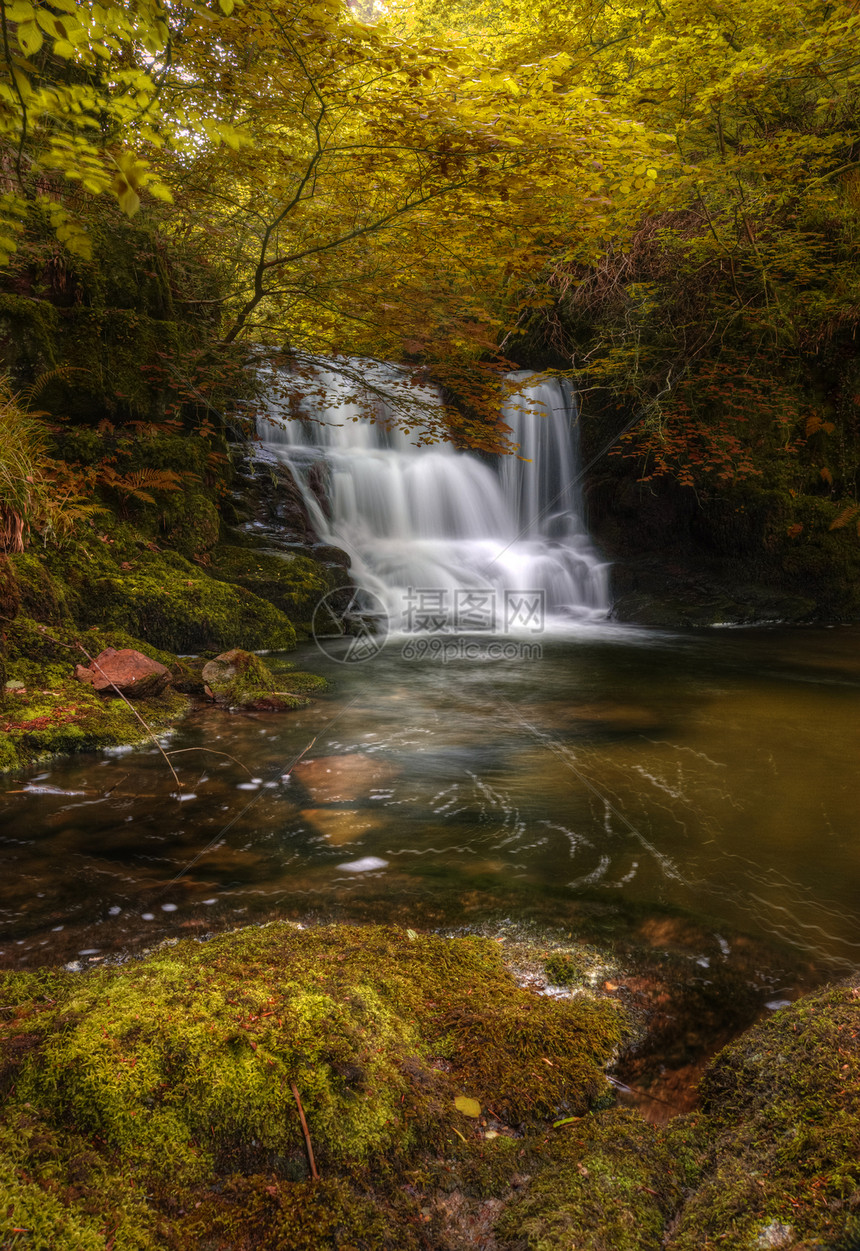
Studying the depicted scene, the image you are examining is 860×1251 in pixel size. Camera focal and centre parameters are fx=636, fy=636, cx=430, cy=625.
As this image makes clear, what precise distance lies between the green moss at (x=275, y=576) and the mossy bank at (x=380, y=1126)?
22.6ft

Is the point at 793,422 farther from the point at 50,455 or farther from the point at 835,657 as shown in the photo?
the point at 50,455

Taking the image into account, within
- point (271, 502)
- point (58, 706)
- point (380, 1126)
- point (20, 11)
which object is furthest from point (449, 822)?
point (271, 502)

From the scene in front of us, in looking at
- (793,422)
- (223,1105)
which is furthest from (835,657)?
(223,1105)

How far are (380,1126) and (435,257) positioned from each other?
7.51 meters

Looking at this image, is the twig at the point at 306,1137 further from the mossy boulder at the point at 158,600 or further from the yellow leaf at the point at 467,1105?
the mossy boulder at the point at 158,600

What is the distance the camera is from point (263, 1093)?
144cm

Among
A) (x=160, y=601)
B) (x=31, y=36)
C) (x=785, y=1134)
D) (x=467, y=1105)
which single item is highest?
(x=31, y=36)

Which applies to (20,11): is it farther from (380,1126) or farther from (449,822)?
(449,822)

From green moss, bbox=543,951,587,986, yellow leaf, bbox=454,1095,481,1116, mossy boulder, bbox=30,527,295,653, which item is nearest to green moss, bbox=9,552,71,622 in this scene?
mossy boulder, bbox=30,527,295,653

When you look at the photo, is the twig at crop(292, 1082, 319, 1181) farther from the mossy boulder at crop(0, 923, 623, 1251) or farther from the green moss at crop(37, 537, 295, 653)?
the green moss at crop(37, 537, 295, 653)

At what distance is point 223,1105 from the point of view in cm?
141

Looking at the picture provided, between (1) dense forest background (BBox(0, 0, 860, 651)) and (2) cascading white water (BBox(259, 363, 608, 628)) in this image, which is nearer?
(1) dense forest background (BBox(0, 0, 860, 651))

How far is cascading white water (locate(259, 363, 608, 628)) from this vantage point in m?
11.4

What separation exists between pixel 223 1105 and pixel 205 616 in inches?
240
